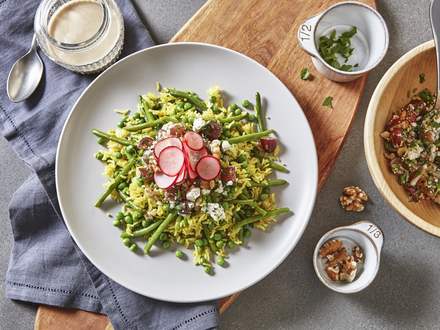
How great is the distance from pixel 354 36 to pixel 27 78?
1.55 meters

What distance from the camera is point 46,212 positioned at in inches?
100.0

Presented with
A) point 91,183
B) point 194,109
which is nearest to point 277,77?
point 194,109

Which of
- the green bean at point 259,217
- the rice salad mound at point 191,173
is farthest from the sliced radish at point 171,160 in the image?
the green bean at point 259,217

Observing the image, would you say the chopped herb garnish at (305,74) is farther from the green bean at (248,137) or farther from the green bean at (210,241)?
the green bean at (210,241)

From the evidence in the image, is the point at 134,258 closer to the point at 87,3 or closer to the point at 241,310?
the point at 241,310

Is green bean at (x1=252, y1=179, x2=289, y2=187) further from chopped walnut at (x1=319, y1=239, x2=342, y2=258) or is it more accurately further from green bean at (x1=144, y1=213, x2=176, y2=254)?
chopped walnut at (x1=319, y1=239, x2=342, y2=258)

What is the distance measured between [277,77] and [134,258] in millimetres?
1012

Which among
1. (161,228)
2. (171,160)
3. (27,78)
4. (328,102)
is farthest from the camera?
(27,78)

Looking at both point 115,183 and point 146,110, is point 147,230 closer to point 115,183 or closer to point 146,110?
point 115,183

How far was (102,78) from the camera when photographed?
232 centimetres

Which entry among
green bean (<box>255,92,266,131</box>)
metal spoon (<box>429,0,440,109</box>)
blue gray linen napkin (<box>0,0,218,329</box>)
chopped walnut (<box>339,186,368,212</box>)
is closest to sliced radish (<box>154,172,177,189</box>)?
green bean (<box>255,92,266,131</box>)

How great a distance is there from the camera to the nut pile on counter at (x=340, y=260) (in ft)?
8.18

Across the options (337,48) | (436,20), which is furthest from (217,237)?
(436,20)

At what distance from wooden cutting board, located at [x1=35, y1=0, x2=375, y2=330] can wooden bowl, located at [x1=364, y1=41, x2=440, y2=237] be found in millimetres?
170
